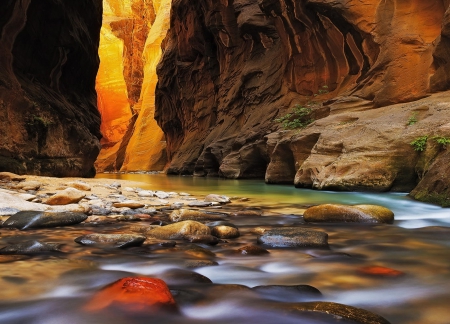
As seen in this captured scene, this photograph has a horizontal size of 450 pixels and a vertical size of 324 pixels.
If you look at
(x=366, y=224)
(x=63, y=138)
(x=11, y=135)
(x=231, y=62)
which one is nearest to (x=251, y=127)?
(x=231, y=62)

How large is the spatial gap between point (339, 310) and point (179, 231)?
80.2 inches

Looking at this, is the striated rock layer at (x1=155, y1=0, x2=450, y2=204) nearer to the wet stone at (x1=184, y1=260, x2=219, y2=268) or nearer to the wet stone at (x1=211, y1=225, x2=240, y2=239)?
the wet stone at (x1=211, y1=225, x2=240, y2=239)

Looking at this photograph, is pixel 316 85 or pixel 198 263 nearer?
pixel 198 263

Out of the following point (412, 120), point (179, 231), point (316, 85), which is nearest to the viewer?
point (179, 231)

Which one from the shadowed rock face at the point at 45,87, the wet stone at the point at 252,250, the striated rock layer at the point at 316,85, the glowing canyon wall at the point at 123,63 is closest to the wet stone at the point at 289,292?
the wet stone at the point at 252,250

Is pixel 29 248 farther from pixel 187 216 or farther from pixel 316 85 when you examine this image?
pixel 316 85

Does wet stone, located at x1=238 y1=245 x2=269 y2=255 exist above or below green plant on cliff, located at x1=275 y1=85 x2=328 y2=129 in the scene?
below

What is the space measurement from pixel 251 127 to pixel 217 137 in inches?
205

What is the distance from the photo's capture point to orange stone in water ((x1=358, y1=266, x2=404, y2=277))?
2.33 metres

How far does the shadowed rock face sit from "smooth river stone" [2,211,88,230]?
9.16 metres

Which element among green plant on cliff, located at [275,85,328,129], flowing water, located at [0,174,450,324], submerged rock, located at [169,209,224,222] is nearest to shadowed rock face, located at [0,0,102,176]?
green plant on cliff, located at [275,85,328,129]

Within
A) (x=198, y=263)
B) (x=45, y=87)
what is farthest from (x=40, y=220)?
(x=45, y=87)

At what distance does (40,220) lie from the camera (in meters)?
3.99

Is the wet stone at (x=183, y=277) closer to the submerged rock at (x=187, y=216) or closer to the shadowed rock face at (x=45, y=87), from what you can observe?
the submerged rock at (x=187, y=216)
